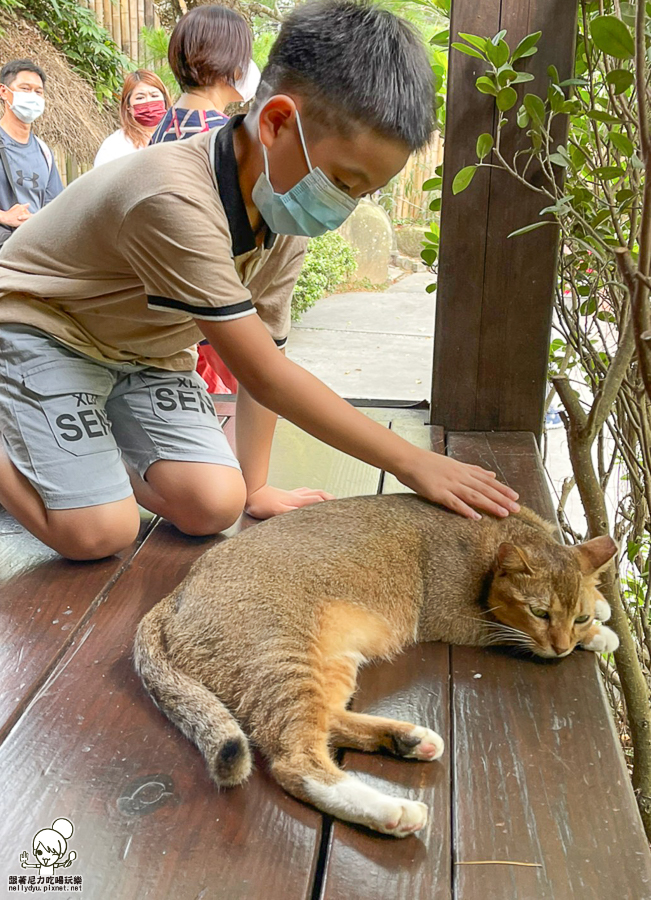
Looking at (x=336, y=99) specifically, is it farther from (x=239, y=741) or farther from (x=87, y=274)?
(x=239, y=741)

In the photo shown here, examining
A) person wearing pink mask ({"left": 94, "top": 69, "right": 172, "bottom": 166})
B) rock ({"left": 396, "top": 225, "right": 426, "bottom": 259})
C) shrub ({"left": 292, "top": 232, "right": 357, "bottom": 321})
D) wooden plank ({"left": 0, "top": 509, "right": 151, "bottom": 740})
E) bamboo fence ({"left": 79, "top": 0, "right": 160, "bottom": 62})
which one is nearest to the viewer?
wooden plank ({"left": 0, "top": 509, "right": 151, "bottom": 740})

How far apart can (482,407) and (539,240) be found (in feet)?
1.87

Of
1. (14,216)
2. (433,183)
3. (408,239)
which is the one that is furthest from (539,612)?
(408,239)

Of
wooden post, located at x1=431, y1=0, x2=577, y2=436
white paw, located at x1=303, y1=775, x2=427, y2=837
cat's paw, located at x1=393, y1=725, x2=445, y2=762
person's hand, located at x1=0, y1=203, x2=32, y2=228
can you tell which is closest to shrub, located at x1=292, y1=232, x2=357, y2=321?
person's hand, located at x1=0, y1=203, x2=32, y2=228

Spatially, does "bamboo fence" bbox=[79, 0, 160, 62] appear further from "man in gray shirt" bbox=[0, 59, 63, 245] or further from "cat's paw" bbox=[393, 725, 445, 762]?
"cat's paw" bbox=[393, 725, 445, 762]

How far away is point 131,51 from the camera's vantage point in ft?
30.0

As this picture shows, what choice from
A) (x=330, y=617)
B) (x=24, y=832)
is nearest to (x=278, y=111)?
(x=330, y=617)

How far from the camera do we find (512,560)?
1680mm

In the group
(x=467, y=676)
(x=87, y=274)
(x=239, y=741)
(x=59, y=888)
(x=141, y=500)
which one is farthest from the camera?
(x=141, y=500)

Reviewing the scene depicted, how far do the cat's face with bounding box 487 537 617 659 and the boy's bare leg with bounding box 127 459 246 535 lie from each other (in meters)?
0.73

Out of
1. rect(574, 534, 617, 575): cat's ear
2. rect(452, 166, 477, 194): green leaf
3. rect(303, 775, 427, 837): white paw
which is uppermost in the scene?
rect(452, 166, 477, 194): green leaf

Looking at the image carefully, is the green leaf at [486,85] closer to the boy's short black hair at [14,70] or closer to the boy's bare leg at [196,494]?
the boy's bare leg at [196,494]

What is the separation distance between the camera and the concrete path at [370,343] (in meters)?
5.61

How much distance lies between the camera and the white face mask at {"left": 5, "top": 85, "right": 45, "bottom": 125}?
4809 mm
